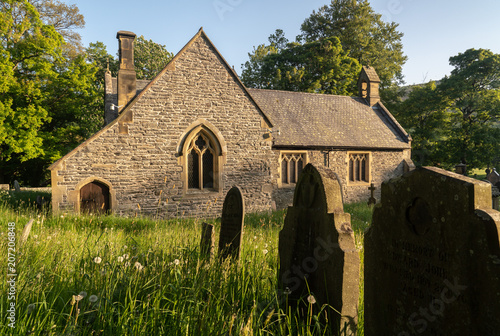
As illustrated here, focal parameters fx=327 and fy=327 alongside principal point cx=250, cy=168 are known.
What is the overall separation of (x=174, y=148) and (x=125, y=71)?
4.13 meters

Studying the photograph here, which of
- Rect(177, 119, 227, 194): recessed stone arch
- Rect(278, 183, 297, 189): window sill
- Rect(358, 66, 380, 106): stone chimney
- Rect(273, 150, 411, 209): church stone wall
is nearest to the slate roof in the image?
Rect(273, 150, 411, 209): church stone wall

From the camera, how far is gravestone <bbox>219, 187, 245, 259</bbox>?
4.56m

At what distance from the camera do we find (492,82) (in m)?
24.6

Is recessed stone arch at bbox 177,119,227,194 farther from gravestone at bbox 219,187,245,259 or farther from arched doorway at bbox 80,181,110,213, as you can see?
gravestone at bbox 219,187,245,259

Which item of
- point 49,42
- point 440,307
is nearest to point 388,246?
point 440,307

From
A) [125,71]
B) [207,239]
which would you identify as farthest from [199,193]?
[207,239]

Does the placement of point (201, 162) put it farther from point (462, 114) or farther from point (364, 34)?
point (364, 34)

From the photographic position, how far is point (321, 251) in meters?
3.20

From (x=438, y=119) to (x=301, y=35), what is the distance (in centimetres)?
1631

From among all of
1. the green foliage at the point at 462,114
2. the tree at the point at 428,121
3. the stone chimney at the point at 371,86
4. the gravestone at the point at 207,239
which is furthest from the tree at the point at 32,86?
the green foliage at the point at 462,114

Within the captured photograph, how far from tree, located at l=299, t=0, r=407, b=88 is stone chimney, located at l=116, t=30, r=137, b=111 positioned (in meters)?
23.6

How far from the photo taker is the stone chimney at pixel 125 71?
538 inches

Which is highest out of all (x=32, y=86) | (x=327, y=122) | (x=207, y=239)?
(x=32, y=86)

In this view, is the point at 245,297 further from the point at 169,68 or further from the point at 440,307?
the point at 169,68
